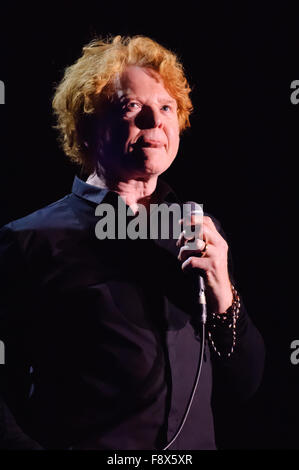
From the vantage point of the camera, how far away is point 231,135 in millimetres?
2051

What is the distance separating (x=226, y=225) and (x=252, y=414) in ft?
2.99

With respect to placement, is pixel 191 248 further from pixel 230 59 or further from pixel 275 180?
pixel 230 59

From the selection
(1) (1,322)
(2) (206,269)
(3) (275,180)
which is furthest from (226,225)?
(1) (1,322)

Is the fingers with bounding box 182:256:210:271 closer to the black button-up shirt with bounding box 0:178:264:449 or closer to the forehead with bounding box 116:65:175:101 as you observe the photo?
the black button-up shirt with bounding box 0:178:264:449

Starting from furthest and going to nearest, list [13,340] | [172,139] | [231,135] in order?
[231,135]
[172,139]
[13,340]

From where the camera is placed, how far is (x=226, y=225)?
Result: 2.07 meters

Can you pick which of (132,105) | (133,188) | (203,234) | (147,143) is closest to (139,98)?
(132,105)

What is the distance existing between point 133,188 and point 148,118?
233mm

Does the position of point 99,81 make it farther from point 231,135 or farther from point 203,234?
point 231,135

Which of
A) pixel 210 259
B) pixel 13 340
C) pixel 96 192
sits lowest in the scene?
pixel 13 340

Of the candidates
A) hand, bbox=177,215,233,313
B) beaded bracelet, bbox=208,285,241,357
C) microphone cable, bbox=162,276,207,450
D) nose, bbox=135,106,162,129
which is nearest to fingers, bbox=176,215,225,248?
hand, bbox=177,215,233,313

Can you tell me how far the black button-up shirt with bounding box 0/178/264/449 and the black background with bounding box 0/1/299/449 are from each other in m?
0.68

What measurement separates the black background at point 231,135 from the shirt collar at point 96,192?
1.81 ft

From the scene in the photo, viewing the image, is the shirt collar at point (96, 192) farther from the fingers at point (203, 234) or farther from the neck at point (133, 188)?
the fingers at point (203, 234)
